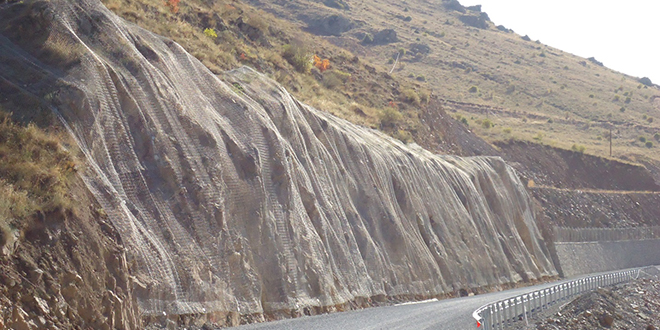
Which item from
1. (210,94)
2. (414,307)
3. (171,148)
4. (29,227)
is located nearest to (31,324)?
(29,227)

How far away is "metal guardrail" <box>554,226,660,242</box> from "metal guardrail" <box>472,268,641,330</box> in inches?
533

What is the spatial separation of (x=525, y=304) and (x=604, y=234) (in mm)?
35180

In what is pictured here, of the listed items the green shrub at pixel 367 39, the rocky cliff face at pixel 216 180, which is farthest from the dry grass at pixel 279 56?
the green shrub at pixel 367 39

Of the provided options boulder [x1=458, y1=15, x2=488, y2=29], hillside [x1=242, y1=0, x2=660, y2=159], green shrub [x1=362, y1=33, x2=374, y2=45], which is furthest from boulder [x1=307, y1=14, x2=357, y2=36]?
boulder [x1=458, y1=15, x2=488, y2=29]

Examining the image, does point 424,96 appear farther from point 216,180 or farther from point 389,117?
point 216,180

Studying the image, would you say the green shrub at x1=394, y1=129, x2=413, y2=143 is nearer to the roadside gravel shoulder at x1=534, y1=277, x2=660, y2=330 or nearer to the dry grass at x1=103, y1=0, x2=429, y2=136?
the dry grass at x1=103, y1=0, x2=429, y2=136

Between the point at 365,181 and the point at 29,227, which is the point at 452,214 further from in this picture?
the point at 29,227

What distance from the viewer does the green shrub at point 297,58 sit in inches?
1608

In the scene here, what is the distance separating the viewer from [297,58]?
40969 mm

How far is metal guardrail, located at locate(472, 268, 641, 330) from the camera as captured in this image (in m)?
15.5

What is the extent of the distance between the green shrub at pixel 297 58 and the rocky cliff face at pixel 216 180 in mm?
13250

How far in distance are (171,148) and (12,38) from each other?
4314mm

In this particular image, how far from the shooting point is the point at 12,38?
15.1m

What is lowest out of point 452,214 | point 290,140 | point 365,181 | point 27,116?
point 452,214
